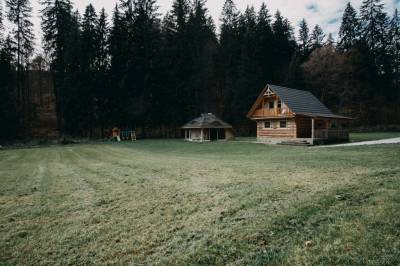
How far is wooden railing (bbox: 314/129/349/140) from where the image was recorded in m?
23.1

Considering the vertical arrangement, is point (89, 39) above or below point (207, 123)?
above

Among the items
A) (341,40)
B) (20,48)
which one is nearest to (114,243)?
(20,48)

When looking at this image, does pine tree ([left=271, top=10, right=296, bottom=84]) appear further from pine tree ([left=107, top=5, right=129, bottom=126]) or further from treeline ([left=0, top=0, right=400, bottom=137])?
pine tree ([left=107, top=5, right=129, bottom=126])

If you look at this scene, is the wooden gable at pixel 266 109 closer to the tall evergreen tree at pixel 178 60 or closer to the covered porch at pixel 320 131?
the covered porch at pixel 320 131

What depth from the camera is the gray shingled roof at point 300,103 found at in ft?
82.8

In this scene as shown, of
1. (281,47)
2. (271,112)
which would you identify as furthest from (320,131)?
(281,47)

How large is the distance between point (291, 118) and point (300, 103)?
8.92 feet

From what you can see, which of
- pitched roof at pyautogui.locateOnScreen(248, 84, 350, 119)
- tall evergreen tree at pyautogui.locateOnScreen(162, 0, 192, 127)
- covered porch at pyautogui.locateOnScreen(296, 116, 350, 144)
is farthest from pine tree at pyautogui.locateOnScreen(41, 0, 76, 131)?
covered porch at pyautogui.locateOnScreen(296, 116, 350, 144)

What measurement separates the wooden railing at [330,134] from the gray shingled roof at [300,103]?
1.98 meters

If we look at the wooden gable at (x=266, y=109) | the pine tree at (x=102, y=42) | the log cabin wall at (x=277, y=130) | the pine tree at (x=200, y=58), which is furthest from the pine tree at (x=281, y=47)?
the pine tree at (x=102, y=42)

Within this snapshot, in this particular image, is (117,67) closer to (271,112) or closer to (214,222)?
(271,112)

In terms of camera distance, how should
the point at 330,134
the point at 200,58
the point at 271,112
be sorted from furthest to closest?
the point at 200,58, the point at 271,112, the point at 330,134

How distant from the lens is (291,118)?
83.5 feet

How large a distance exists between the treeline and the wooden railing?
1865 centimetres
